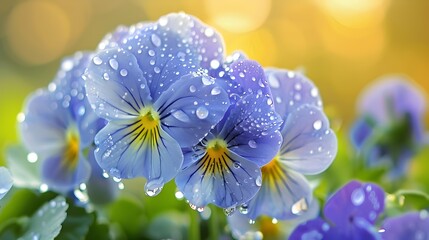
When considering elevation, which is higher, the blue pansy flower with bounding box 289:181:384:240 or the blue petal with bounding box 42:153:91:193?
the blue pansy flower with bounding box 289:181:384:240

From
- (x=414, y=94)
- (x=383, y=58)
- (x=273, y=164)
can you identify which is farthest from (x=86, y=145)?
(x=383, y=58)

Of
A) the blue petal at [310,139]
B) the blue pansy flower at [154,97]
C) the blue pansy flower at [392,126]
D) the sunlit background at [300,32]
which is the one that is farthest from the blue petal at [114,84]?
the sunlit background at [300,32]

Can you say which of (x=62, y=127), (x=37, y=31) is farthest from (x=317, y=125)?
(x=37, y=31)

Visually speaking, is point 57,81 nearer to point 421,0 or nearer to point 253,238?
point 253,238

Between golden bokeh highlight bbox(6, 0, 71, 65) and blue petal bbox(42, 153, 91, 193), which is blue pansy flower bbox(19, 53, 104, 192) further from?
golden bokeh highlight bbox(6, 0, 71, 65)

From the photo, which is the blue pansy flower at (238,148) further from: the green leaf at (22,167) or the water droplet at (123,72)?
the green leaf at (22,167)

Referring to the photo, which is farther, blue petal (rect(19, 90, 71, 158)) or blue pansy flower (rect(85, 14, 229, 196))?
blue petal (rect(19, 90, 71, 158))

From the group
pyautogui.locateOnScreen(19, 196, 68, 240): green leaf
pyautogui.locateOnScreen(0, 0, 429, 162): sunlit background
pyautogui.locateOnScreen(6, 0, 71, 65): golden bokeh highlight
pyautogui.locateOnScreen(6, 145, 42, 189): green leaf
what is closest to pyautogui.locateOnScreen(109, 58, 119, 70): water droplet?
pyautogui.locateOnScreen(19, 196, 68, 240): green leaf
